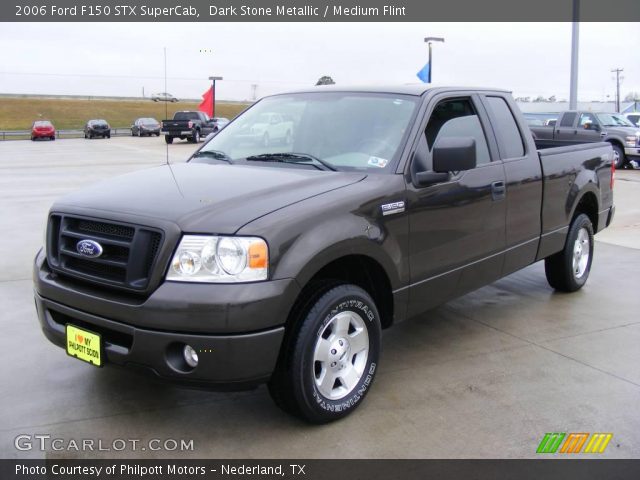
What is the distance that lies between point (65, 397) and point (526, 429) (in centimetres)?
269

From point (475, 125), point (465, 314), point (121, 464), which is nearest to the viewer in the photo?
point (121, 464)

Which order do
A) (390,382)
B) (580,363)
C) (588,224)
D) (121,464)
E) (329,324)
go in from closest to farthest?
1. (121,464)
2. (329,324)
3. (390,382)
4. (580,363)
5. (588,224)

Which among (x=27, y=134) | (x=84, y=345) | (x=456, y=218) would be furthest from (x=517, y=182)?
(x=27, y=134)

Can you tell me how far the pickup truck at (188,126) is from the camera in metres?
32.7

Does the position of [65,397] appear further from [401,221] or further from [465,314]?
[465,314]

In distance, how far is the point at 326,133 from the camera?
430cm

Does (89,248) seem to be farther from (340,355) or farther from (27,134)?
(27,134)

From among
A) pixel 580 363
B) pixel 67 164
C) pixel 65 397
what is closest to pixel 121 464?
pixel 65 397

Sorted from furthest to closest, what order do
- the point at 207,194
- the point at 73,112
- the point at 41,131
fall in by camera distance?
the point at 73,112 < the point at 41,131 < the point at 207,194

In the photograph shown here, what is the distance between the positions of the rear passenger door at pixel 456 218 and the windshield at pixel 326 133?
21 centimetres

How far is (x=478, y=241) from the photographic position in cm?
457

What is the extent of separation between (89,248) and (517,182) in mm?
3233

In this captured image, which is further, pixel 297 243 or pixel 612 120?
pixel 612 120

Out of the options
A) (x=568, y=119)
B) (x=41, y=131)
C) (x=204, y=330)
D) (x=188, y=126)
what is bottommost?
(x=204, y=330)
